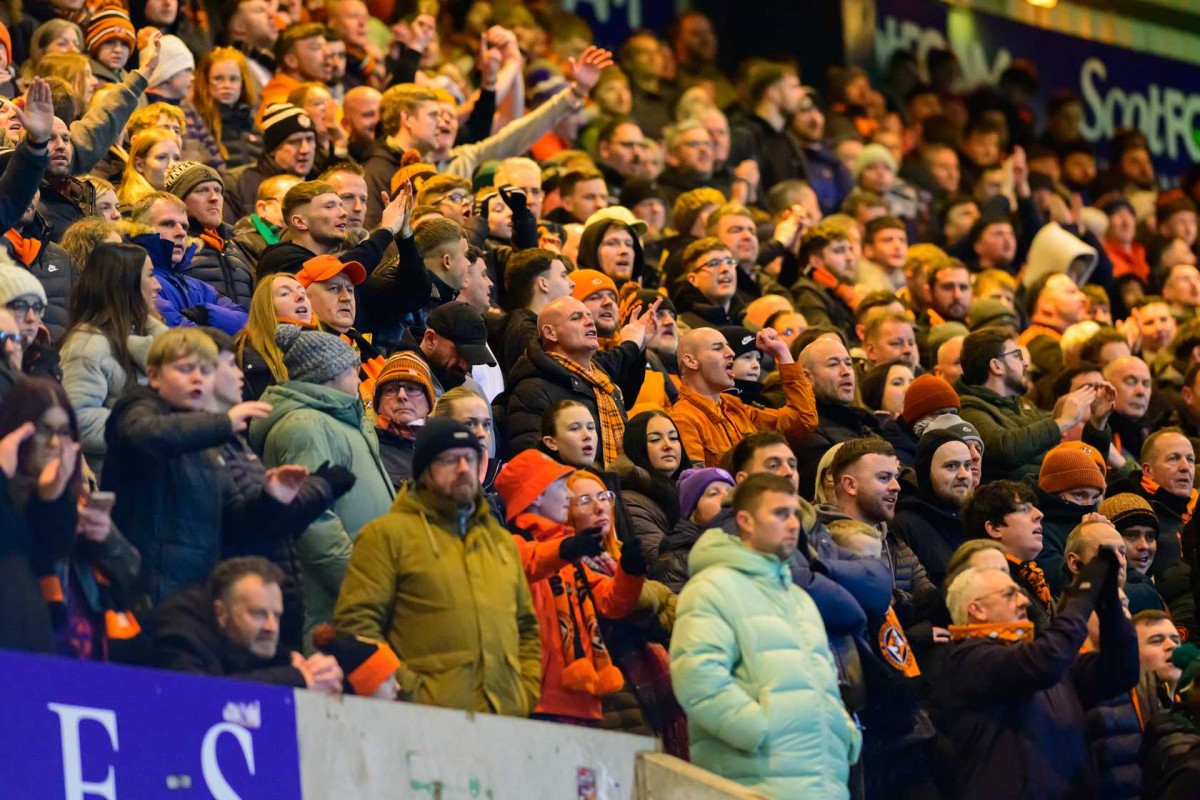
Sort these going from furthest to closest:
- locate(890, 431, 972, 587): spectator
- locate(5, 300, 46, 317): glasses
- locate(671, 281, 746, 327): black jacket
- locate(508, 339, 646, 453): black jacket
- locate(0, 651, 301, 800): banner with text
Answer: locate(671, 281, 746, 327): black jacket
locate(890, 431, 972, 587): spectator
locate(508, 339, 646, 453): black jacket
locate(5, 300, 46, 317): glasses
locate(0, 651, 301, 800): banner with text

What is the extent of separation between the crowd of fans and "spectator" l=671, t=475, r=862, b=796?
0.01m

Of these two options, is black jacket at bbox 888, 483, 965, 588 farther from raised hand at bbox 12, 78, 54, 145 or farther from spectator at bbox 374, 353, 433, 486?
raised hand at bbox 12, 78, 54, 145

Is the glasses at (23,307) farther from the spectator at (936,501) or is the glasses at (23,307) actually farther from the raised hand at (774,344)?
the raised hand at (774,344)

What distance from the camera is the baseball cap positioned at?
358 inches

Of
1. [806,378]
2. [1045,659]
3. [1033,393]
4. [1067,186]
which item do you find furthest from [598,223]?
[1067,186]

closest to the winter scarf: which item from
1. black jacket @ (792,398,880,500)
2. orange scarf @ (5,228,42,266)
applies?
black jacket @ (792,398,880,500)

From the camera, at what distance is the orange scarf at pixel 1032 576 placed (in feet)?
30.0

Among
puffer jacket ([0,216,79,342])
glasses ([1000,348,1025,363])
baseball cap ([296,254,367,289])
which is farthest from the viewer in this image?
glasses ([1000,348,1025,363])

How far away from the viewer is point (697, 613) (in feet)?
24.0

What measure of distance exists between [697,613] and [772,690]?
1.03ft

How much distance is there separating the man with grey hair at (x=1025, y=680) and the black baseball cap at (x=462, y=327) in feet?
7.10

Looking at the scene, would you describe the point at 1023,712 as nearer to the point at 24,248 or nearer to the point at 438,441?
the point at 438,441

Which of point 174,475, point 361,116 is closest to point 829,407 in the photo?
point 361,116

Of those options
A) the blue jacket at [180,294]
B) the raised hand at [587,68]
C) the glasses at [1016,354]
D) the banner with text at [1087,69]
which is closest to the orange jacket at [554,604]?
the blue jacket at [180,294]
